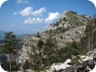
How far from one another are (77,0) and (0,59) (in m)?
1.55

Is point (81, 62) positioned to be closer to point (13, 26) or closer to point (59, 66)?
point (59, 66)

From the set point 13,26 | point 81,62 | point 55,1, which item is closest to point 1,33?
point 13,26

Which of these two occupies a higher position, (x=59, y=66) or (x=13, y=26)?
(x=13, y=26)

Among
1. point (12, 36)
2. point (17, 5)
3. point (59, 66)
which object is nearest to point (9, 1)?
point (17, 5)

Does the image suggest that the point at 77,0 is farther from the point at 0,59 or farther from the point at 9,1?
the point at 0,59

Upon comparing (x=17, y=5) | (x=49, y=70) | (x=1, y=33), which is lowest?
(x=49, y=70)

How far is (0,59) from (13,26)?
0.69 metres

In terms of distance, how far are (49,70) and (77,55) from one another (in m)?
0.51

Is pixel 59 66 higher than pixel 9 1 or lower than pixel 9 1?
lower

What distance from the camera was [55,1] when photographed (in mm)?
5543

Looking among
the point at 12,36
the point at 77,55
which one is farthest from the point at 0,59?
the point at 77,55

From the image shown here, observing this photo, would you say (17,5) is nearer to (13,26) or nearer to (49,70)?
(13,26)

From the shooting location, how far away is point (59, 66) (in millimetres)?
5797

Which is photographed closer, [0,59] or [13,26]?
[13,26]
